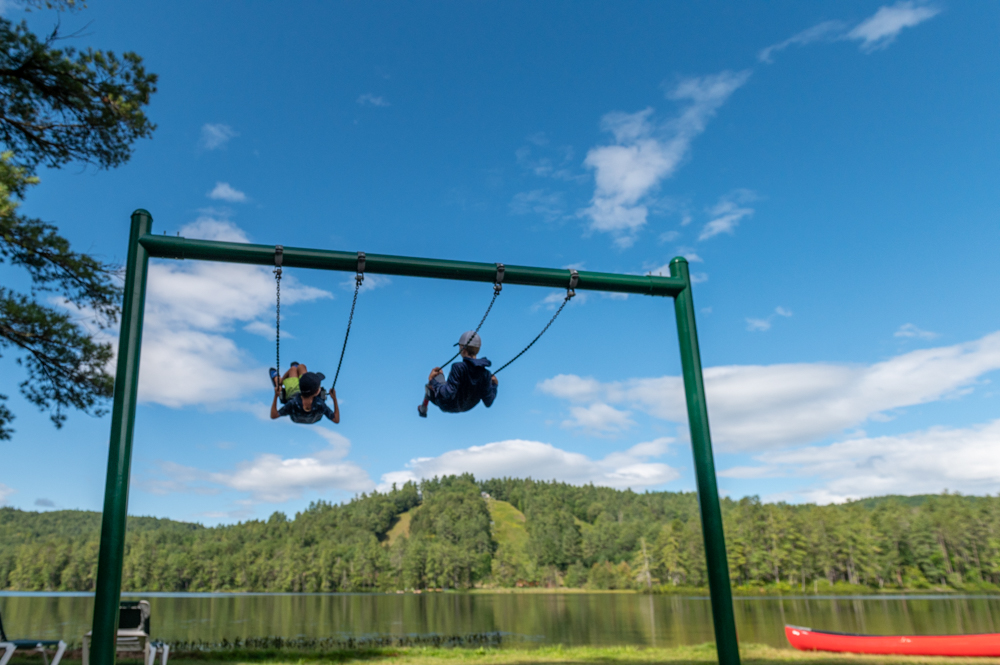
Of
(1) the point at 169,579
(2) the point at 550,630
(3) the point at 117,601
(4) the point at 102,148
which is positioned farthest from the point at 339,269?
(1) the point at 169,579

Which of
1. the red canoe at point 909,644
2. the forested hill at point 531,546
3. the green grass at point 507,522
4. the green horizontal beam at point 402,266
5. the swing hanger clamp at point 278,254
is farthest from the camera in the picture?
the green grass at point 507,522

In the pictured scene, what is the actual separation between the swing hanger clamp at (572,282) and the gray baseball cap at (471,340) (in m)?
1.14

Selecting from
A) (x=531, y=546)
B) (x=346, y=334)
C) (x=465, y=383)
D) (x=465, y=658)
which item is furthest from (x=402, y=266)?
(x=531, y=546)

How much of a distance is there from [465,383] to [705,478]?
2.50m

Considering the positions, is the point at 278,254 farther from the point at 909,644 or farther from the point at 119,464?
the point at 909,644

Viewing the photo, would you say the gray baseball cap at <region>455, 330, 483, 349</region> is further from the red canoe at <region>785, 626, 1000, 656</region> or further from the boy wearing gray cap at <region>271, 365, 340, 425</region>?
the red canoe at <region>785, 626, 1000, 656</region>

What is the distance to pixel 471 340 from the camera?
5.86m

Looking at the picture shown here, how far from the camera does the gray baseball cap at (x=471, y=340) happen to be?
230 inches

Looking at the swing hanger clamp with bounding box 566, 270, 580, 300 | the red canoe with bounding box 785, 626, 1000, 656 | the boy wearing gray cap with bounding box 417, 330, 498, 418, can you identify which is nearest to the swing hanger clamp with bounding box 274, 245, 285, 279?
the boy wearing gray cap with bounding box 417, 330, 498, 418

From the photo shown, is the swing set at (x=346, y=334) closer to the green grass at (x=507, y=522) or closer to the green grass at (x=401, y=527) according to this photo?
the green grass at (x=507, y=522)

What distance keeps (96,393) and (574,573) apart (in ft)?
335

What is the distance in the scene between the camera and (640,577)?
90.4m

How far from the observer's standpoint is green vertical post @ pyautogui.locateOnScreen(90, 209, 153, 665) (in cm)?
453

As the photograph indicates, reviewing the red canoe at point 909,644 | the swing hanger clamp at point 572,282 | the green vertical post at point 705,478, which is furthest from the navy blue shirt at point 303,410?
the red canoe at point 909,644
